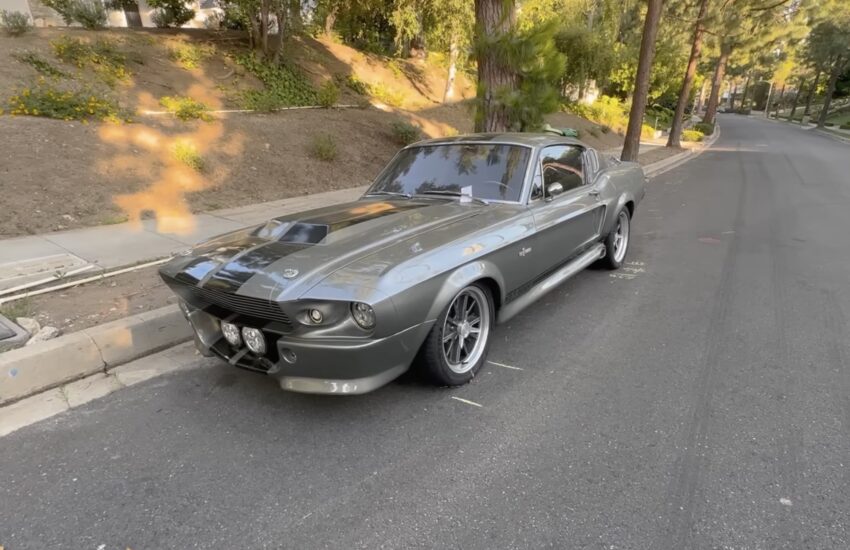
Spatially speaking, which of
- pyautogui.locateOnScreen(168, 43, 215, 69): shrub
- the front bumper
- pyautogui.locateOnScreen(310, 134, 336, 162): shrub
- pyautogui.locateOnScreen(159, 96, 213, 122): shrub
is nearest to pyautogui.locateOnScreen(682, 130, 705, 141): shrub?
pyautogui.locateOnScreen(310, 134, 336, 162): shrub

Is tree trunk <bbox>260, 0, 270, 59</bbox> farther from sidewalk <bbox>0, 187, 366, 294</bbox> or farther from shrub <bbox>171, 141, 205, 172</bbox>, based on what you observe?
sidewalk <bbox>0, 187, 366, 294</bbox>

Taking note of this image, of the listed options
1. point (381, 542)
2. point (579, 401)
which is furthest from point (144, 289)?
point (579, 401)

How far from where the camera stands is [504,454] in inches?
104

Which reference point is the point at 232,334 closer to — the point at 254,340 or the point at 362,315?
the point at 254,340

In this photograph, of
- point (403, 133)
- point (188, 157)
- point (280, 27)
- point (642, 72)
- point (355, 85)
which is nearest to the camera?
point (188, 157)

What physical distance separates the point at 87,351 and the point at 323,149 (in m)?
7.29

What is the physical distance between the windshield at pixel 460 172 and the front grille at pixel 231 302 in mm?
1881

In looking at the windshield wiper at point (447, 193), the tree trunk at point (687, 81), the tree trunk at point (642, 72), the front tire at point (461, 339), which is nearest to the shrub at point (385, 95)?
the tree trunk at point (642, 72)

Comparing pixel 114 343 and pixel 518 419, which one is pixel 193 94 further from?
pixel 518 419

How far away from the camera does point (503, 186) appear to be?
3928mm

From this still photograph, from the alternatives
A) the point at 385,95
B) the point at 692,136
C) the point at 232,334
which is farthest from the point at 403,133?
the point at 692,136

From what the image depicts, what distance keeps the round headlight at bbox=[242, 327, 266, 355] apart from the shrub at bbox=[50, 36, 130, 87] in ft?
32.3

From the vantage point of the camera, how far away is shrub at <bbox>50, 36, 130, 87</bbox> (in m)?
10.4

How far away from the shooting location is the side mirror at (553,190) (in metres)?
3.95
